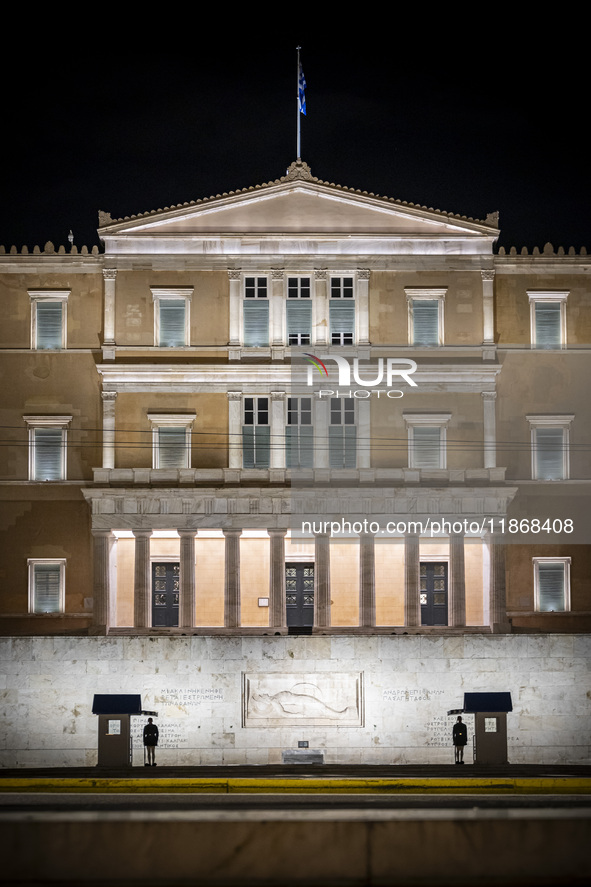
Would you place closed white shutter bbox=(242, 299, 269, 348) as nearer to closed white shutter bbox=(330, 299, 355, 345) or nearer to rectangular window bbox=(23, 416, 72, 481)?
closed white shutter bbox=(330, 299, 355, 345)

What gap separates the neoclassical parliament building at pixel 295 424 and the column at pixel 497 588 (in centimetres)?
9

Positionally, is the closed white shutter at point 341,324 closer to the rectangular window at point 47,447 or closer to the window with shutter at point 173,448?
the window with shutter at point 173,448

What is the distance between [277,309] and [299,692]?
60.3ft

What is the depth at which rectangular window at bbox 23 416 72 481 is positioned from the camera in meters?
50.0

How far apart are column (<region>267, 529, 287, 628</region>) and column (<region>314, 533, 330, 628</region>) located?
1.46 m

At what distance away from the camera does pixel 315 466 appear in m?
49.5

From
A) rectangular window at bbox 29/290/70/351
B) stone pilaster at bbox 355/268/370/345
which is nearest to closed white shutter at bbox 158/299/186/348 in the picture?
rectangular window at bbox 29/290/70/351

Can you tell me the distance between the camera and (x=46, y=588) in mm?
49562

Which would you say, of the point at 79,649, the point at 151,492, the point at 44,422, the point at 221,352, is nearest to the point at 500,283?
the point at 221,352

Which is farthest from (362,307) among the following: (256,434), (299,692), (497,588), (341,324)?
(299,692)

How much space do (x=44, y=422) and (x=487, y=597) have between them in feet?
69.4

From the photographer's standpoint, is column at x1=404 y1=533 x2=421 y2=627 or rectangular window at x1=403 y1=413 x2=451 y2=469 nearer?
column at x1=404 y1=533 x2=421 y2=627

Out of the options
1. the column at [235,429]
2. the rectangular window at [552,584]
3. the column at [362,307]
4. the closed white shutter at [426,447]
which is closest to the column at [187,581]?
the column at [235,429]

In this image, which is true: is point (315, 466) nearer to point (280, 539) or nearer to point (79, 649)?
point (280, 539)
